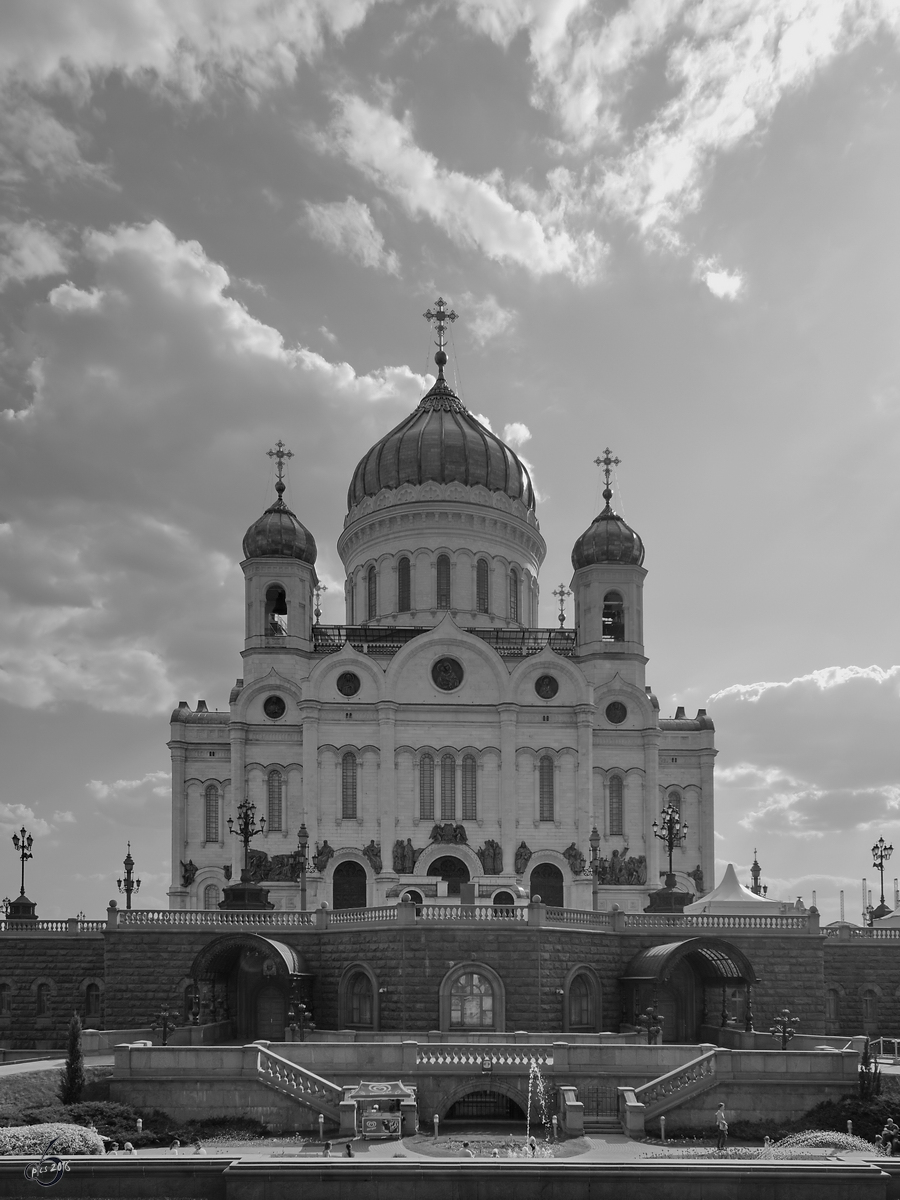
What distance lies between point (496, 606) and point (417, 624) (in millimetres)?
4286

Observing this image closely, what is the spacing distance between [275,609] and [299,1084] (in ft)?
116

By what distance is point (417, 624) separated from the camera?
67.9 metres

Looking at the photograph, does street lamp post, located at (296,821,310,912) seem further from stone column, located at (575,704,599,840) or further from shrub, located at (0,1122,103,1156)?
shrub, located at (0,1122,103,1156)

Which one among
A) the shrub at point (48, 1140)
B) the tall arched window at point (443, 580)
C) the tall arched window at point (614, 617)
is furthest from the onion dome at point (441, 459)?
the shrub at point (48, 1140)

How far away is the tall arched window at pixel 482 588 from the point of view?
69062 millimetres

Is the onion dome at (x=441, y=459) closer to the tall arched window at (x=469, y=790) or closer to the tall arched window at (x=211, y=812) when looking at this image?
the tall arched window at (x=469, y=790)

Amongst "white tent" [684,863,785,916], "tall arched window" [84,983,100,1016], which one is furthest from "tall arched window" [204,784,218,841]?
"white tent" [684,863,785,916]

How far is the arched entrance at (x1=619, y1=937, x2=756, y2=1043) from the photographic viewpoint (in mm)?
40406

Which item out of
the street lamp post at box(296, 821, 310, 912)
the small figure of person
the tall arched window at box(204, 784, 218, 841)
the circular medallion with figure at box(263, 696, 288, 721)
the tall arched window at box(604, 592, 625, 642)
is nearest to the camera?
the small figure of person

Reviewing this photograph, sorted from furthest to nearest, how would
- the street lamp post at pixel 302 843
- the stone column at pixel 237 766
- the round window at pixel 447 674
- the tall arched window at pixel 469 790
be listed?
1. the round window at pixel 447 674
2. the tall arched window at pixel 469 790
3. the stone column at pixel 237 766
4. the street lamp post at pixel 302 843

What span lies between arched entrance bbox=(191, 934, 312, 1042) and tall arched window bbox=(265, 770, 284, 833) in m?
17.8

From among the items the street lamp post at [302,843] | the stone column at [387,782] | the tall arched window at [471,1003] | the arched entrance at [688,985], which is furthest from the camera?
the stone column at [387,782]

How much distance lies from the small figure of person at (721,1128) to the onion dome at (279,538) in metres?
38.2

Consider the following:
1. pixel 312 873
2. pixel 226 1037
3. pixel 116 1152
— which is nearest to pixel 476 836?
pixel 312 873
